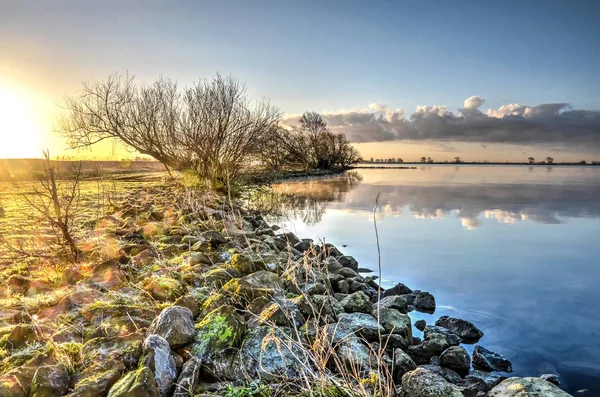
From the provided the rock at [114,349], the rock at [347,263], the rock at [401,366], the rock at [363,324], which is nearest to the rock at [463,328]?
the rock at [363,324]

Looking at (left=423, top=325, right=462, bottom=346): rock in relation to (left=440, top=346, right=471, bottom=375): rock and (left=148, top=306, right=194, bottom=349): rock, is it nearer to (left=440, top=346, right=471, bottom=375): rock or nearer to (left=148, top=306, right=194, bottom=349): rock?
(left=440, top=346, right=471, bottom=375): rock

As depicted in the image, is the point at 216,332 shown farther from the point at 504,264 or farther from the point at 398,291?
the point at 504,264

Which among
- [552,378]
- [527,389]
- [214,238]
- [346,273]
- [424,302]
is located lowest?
[552,378]

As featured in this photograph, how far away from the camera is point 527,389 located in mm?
2668

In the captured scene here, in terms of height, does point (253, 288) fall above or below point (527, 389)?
above

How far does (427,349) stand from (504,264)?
4910 mm

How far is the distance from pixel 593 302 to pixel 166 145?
17581mm

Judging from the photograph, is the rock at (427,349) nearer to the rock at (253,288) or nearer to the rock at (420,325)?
the rock at (420,325)

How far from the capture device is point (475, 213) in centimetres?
1403

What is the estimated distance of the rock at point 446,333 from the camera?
438cm

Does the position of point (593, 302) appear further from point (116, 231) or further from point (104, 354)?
point (116, 231)

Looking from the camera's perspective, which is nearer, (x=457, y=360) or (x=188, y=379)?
(x=188, y=379)

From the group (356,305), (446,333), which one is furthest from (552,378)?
(356,305)

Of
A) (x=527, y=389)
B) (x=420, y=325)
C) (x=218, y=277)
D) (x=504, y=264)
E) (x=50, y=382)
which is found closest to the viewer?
(x=50, y=382)
